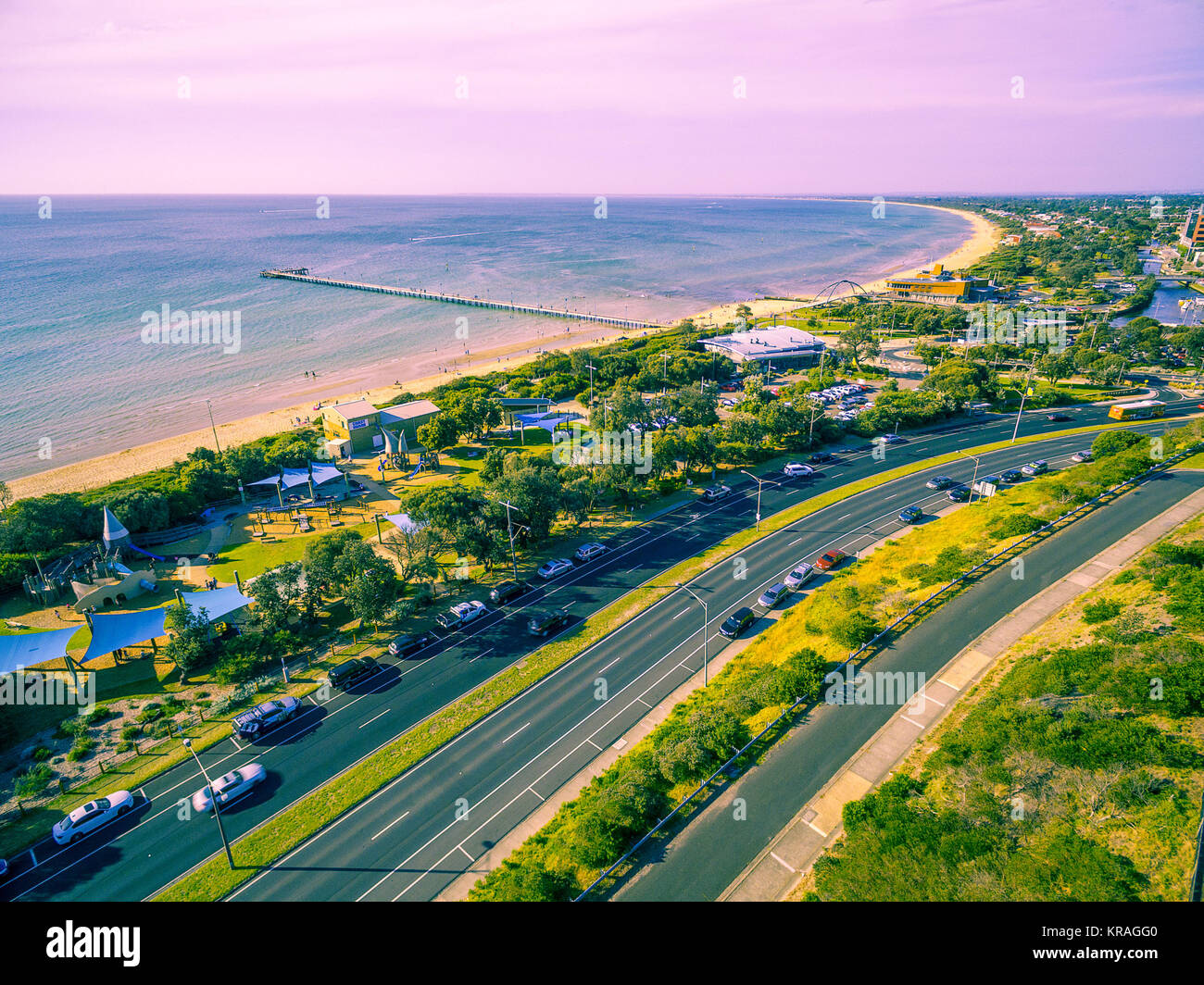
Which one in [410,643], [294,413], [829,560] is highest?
[294,413]

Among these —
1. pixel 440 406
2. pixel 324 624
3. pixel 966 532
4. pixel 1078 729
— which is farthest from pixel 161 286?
pixel 1078 729

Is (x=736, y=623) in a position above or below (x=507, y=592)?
below

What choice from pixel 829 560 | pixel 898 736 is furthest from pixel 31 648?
pixel 829 560

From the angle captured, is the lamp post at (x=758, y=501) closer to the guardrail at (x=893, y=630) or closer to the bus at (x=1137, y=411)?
the guardrail at (x=893, y=630)

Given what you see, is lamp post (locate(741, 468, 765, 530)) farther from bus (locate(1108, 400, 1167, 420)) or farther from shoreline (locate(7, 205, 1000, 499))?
shoreline (locate(7, 205, 1000, 499))

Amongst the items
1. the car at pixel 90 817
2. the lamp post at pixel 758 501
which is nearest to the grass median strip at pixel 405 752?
the lamp post at pixel 758 501

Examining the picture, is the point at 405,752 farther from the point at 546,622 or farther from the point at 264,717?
the point at 546,622
